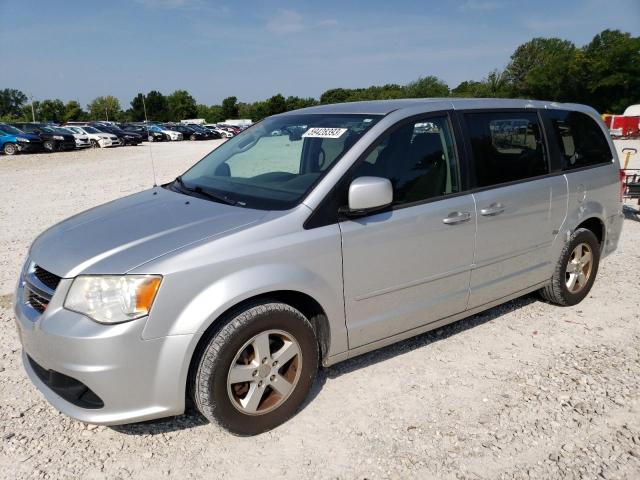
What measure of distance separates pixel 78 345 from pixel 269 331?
93 centimetres

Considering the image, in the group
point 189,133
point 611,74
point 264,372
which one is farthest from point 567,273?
point 611,74

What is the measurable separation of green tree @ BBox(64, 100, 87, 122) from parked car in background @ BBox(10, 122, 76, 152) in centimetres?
8028

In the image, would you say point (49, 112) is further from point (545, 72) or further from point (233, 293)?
point (233, 293)

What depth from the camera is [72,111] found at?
99750 millimetres

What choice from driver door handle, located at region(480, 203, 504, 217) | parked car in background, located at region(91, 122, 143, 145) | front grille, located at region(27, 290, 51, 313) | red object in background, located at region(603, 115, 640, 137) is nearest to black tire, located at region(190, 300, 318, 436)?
front grille, located at region(27, 290, 51, 313)

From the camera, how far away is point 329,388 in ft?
10.8

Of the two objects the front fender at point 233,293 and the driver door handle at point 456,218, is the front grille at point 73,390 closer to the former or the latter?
the front fender at point 233,293

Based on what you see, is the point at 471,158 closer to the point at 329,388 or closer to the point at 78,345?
the point at 329,388

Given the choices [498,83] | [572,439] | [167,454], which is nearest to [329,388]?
[167,454]

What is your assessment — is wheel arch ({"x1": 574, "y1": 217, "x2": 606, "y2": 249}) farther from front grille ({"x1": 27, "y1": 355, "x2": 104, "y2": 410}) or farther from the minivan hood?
front grille ({"x1": 27, "y1": 355, "x2": 104, "y2": 410})

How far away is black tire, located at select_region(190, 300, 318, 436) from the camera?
2545 millimetres

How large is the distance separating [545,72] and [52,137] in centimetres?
6619

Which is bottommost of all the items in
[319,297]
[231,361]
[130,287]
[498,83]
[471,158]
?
[231,361]

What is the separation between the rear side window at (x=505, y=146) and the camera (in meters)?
3.60
